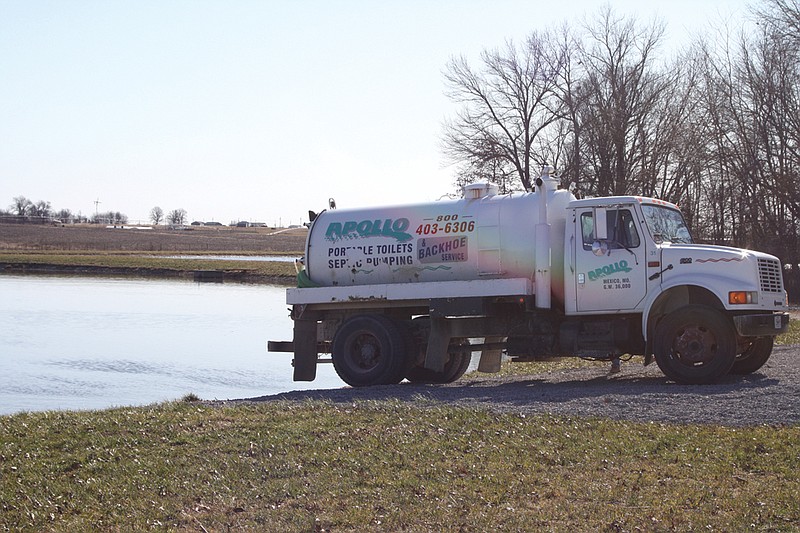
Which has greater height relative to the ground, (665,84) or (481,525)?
(665,84)

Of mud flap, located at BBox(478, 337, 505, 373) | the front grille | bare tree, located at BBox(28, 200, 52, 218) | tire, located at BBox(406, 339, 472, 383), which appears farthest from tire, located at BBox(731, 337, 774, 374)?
bare tree, located at BBox(28, 200, 52, 218)

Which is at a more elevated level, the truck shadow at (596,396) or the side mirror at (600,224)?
the side mirror at (600,224)

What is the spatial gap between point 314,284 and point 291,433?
727 centimetres

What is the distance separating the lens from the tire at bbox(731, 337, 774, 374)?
16.1 m

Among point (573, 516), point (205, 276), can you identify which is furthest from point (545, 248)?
point (205, 276)

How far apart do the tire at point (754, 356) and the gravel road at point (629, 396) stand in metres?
0.16

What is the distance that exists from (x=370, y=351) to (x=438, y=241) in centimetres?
215

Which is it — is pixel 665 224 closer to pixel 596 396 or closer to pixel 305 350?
pixel 596 396

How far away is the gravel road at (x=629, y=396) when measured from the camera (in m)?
12.0

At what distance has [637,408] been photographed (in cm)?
1255

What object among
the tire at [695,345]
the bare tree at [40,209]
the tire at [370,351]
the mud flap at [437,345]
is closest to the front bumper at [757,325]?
the tire at [695,345]

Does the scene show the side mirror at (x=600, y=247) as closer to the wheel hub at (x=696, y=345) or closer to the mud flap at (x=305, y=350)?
the wheel hub at (x=696, y=345)

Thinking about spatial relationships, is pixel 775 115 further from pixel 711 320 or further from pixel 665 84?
pixel 711 320

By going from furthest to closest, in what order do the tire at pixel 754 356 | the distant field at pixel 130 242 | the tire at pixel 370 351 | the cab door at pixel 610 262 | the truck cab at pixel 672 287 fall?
the distant field at pixel 130 242 → the tire at pixel 370 351 → the tire at pixel 754 356 → the cab door at pixel 610 262 → the truck cab at pixel 672 287
